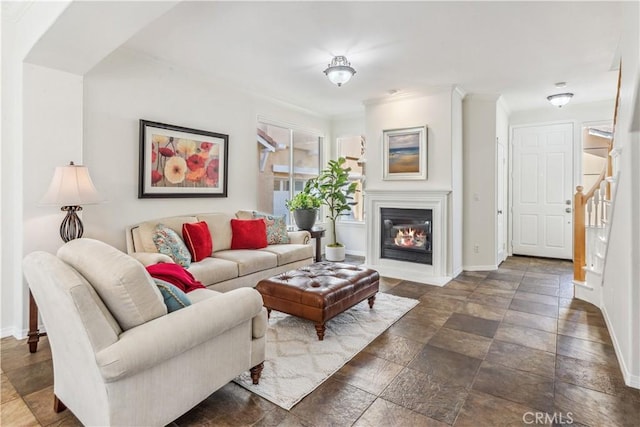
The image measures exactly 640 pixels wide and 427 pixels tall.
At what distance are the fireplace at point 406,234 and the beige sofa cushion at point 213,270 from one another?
258cm

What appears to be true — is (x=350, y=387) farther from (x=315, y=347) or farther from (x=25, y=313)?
(x=25, y=313)

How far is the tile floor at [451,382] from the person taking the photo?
180cm

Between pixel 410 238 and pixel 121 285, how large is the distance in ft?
13.7

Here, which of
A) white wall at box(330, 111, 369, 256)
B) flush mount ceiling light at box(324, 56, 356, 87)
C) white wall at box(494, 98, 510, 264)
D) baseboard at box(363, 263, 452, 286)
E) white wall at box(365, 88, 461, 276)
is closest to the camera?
flush mount ceiling light at box(324, 56, 356, 87)

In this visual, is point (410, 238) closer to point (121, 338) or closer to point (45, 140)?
point (121, 338)

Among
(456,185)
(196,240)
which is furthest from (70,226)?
(456,185)

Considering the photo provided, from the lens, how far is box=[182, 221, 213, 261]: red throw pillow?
3.54m

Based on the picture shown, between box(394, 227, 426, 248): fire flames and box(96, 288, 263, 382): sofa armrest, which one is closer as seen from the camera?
box(96, 288, 263, 382): sofa armrest

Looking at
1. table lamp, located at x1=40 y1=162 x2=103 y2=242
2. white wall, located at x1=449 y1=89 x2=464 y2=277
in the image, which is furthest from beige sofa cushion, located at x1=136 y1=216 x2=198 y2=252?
white wall, located at x1=449 y1=89 x2=464 y2=277

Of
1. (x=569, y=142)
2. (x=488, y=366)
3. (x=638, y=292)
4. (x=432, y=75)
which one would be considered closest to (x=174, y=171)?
(x=432, y=75)

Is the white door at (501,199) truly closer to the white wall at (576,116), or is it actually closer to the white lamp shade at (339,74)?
the white wall at (576,116)

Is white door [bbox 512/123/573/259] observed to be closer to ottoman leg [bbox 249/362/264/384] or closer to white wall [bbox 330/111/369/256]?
white wall [bbox 330/111/369/256]

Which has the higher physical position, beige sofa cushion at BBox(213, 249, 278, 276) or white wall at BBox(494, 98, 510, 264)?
white wall at BBox(494, 98, 510, 264)

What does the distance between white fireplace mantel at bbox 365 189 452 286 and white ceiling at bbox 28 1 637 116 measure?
153 centimetres
